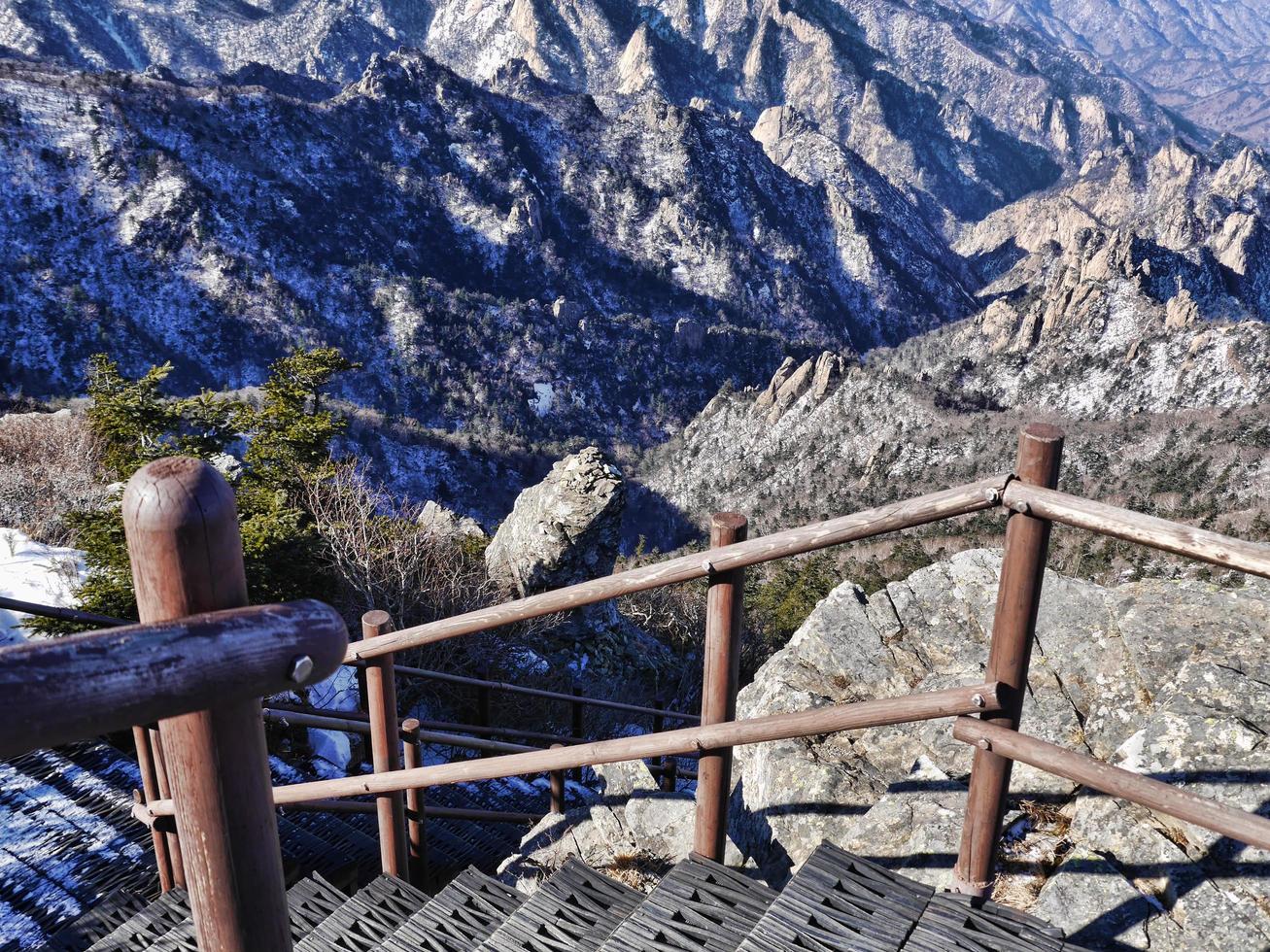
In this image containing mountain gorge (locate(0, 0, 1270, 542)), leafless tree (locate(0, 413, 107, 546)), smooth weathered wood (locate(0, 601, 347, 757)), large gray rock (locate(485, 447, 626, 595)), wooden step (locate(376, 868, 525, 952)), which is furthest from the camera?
mountain gorge (locate(0, 0, 1270, 542))

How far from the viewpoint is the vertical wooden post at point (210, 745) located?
103 cm

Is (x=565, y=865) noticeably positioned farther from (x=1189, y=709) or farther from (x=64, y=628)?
(x=64, y=628)

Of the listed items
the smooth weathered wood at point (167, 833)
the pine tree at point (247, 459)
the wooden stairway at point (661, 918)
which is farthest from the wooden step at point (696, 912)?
the pine tree at point (247, 459)

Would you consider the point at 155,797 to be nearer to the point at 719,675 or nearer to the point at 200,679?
the point at 719,675

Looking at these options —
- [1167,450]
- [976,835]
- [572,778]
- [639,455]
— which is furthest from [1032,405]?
[976,835]

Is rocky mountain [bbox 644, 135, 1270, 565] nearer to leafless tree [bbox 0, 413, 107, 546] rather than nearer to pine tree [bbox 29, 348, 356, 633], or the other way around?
pine tree [bbox 29, 348, 356, 633]

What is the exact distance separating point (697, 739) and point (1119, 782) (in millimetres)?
946

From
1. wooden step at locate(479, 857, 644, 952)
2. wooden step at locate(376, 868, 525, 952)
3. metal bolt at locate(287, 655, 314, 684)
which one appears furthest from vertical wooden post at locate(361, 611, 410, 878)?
metal bolt at locate(287, 655, 314, 684)

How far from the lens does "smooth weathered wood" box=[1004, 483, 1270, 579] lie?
1621mm

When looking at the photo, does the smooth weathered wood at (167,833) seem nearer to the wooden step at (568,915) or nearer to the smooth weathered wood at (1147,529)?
the wooden step at (568,915)

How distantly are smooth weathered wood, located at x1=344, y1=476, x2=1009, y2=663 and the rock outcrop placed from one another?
1.10 meters

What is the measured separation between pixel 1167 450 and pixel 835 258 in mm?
68251

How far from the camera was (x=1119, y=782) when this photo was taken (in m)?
1.82

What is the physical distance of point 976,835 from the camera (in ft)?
6.89
